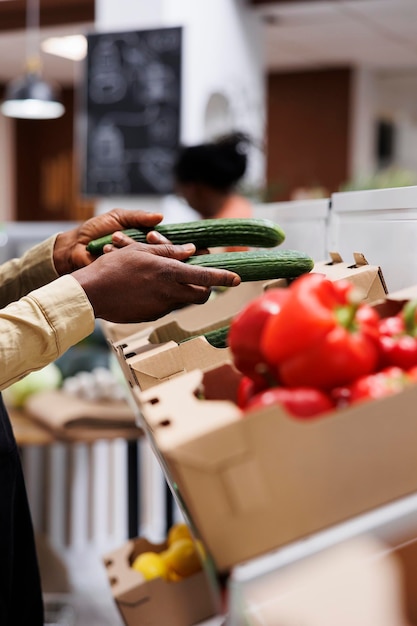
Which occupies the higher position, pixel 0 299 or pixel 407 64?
pixel 407 64

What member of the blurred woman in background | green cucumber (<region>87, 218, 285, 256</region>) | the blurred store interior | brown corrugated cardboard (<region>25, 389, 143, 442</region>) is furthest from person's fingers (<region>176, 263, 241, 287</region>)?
the blurred woman in background

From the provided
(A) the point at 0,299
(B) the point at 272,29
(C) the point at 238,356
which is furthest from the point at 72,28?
(C) the point at 238,356

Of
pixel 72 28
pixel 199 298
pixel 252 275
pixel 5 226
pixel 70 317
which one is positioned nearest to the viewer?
pixel 70 317

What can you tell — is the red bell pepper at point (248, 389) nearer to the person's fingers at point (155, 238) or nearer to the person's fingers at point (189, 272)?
the person's fingers at point (189, 272)

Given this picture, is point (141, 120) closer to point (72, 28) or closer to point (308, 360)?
point (72, 28)

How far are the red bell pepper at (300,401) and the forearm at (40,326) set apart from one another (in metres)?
0.42

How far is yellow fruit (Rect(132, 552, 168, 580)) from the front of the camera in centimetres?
135

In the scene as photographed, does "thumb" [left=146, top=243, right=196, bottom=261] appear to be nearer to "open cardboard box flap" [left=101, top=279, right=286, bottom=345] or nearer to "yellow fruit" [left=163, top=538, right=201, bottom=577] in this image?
"open cardboard box flap" [left=101, top=279, right=286, bottom=345]

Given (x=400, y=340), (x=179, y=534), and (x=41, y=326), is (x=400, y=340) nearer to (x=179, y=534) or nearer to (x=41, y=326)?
(x=41, y=326)

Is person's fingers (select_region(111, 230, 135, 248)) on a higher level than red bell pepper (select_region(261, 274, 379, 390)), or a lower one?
higher

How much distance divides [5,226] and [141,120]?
1.07m

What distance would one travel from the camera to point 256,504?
2.20ft

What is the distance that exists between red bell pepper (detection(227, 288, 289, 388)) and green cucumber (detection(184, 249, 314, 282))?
0.50 metres

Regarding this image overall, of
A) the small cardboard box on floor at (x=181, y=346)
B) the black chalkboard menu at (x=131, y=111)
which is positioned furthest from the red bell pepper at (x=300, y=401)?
the black chalkboard menu at (x=131, y=111)
